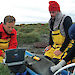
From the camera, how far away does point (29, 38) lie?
733cm

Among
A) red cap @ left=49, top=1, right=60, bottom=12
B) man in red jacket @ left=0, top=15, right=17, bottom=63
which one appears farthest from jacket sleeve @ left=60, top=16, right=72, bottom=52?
man in red jacket @ left=0, top=15, right=17, bottom=63

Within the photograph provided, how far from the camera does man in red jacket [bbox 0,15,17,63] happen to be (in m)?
2.45

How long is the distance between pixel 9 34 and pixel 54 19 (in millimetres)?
1006

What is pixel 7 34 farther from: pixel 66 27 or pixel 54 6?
pixel 66 27

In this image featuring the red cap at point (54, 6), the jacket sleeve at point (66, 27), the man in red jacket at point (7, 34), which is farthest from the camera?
the man in red jacket at point (7, 34)

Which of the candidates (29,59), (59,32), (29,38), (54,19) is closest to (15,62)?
(29,59)

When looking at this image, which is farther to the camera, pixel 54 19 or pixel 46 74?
pixel 54 19

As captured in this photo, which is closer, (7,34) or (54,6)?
(54,6)

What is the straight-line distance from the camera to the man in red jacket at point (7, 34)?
2.45 m

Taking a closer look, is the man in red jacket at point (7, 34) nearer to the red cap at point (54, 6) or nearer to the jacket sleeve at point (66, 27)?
the red cap at point (54, 6)

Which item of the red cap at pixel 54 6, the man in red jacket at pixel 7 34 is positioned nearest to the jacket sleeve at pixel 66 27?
the red cap at pixel 54 6

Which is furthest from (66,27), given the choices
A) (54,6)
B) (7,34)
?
(7,34)

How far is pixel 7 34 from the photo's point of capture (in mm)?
2666

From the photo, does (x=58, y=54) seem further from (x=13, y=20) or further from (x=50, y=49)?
(x=13, y=20)
